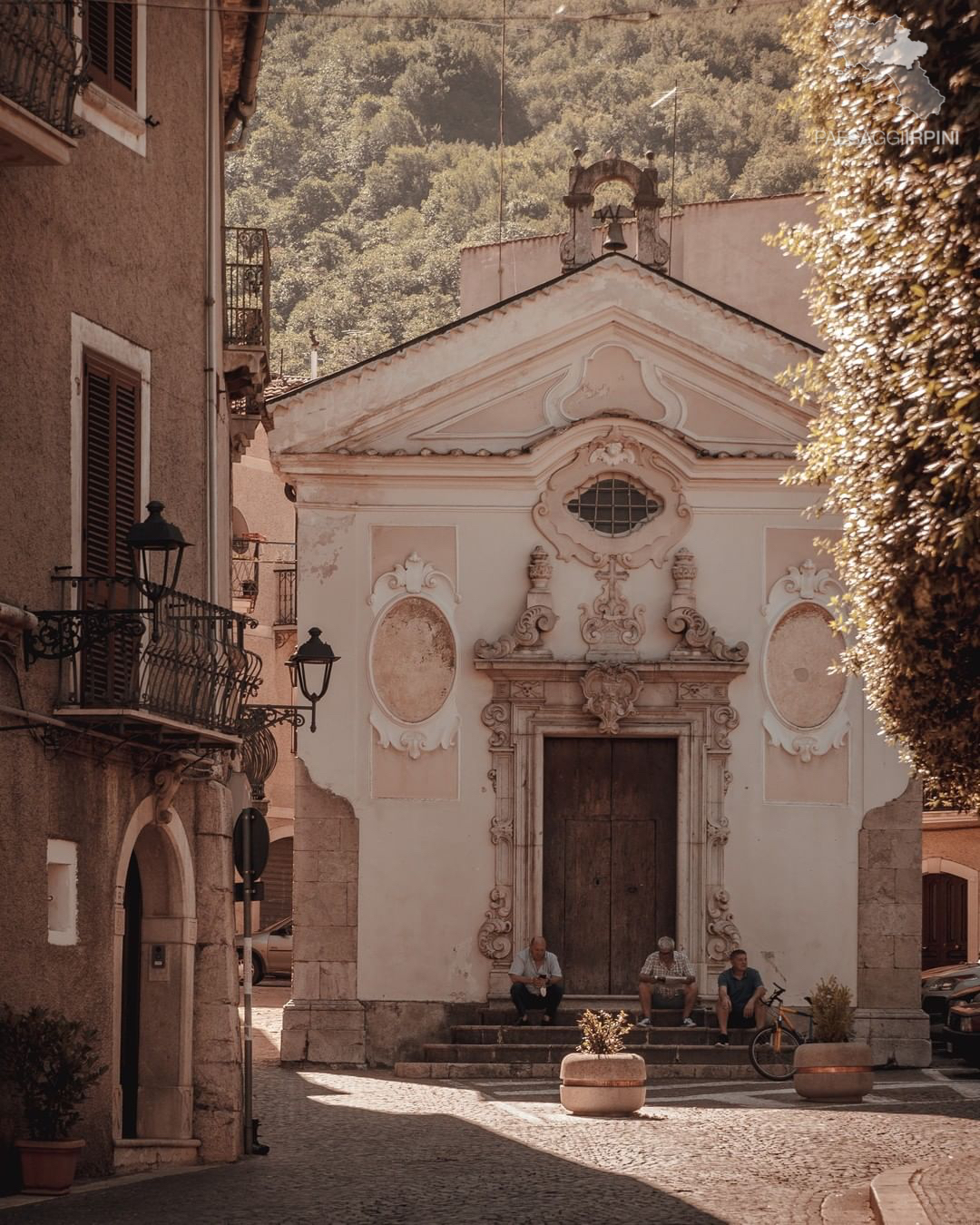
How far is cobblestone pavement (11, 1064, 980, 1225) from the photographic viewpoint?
13.9 metres

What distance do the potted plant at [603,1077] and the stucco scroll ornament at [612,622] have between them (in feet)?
23.7

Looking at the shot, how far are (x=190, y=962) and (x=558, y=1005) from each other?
961 centimetres

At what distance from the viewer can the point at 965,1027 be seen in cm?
2598

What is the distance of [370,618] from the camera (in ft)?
89.2

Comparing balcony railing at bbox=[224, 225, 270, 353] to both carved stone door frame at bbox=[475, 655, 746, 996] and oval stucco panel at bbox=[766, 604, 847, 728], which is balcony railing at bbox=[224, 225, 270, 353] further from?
oval stucco panel at bbox=[766, 604, 847, 728]

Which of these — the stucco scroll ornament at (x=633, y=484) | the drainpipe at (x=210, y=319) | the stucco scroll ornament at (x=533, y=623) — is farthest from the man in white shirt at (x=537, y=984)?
the drainpipe at (x=210, y=319)

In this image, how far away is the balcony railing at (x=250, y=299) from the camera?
21.3 meters

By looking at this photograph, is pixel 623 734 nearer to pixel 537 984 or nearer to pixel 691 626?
pixel 691 626

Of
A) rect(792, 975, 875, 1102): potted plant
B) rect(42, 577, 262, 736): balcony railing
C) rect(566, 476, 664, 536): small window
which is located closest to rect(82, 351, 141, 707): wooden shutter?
rect(42, 577, 262, 736): balcony railing

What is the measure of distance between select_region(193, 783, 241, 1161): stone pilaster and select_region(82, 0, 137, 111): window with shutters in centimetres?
529

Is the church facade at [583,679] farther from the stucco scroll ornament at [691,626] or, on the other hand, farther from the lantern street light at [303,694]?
the lantern street light at [303,694]

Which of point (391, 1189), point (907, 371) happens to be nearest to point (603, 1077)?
point (391, 1189)

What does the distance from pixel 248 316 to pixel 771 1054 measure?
383 inches

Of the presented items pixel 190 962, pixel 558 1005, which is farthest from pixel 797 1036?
pixel 190 962
